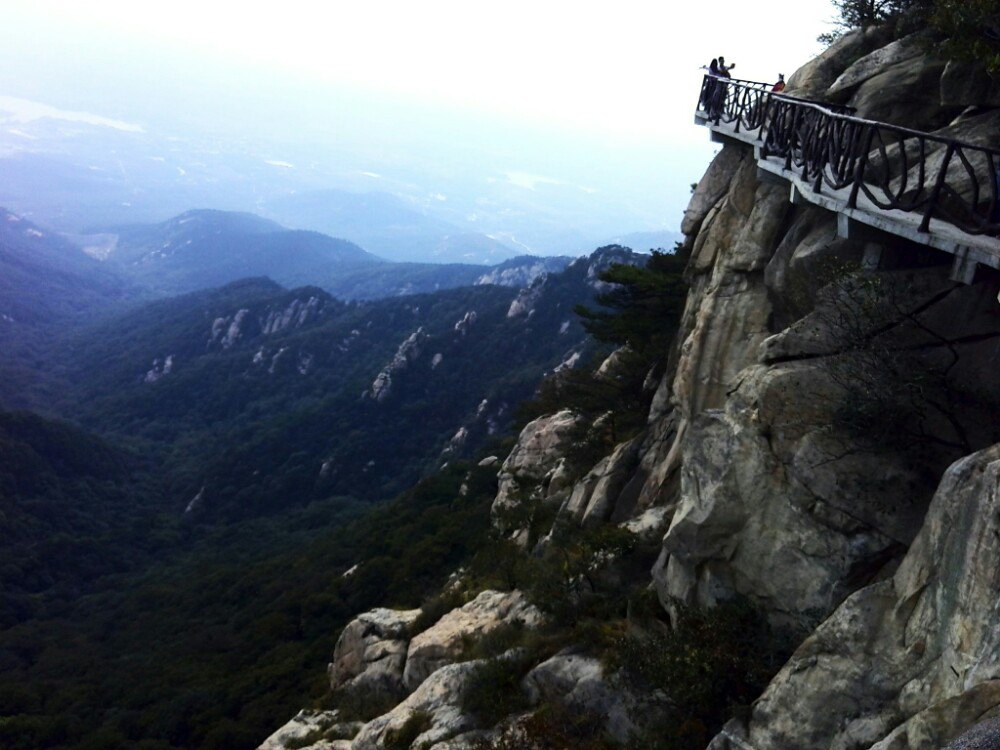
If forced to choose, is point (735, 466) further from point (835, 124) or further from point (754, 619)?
point (835, 124)

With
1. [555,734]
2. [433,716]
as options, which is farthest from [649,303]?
[555,734]

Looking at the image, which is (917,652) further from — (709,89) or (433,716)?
(709,89)

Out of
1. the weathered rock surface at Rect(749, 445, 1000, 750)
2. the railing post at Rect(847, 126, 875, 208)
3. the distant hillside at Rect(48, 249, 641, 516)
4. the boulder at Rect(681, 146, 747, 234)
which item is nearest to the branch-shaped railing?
the railing post at Rect(847, 126, 875, 208)

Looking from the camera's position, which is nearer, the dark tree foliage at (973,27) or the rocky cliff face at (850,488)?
the rocky cliff face at (850,488)

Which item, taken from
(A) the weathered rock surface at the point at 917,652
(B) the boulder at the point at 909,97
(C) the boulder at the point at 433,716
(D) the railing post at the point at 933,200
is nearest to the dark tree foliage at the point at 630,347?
(B) the boulder at the point at 909,97

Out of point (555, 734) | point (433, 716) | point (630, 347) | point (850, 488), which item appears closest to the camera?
point (850, 488)

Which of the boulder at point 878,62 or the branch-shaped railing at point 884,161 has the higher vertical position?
the boulder at point 878,62

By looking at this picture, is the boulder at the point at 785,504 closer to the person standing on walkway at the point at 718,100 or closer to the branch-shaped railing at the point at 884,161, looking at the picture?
the branch-shaped railing at the point at 884,161
